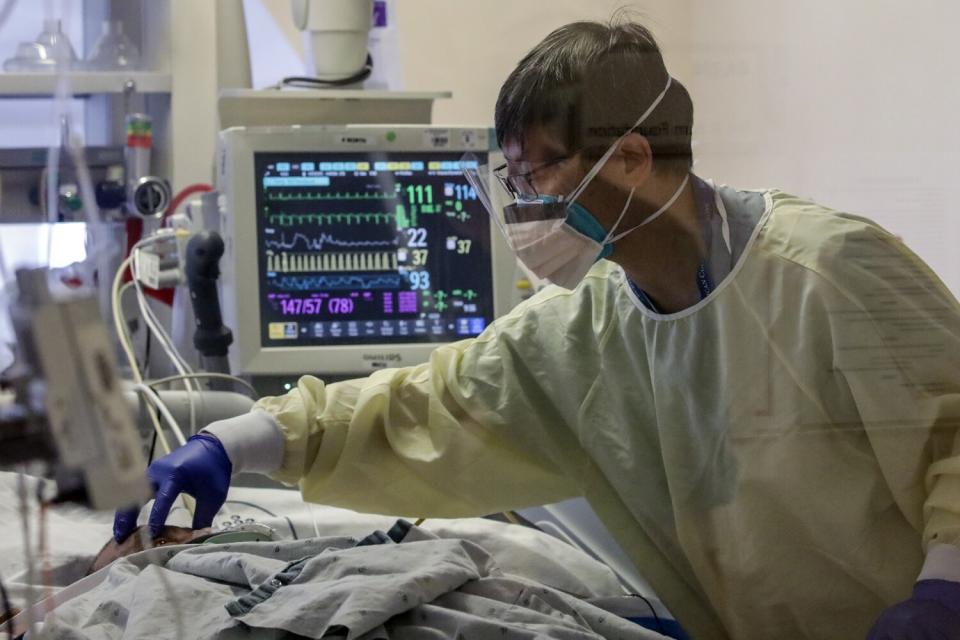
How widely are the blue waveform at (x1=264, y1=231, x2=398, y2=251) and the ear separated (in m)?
0.62

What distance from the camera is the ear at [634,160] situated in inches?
39.7

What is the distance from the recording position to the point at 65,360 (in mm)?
632

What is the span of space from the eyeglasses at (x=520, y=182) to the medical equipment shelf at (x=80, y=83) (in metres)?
0.40

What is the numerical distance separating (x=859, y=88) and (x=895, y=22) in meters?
0.09

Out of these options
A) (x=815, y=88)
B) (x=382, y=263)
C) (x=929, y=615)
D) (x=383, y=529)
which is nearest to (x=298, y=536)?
(x=383, y=529)

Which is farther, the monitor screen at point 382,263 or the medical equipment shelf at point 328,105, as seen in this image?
the medical equipment shelf at point 328,105

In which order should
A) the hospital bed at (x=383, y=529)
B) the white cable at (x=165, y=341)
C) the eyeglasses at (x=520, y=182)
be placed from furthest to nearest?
the white cable at (x=165, y=341) < the eyeglasses at (x=520, y=182) < the hospital bed at (x=383, y=529)

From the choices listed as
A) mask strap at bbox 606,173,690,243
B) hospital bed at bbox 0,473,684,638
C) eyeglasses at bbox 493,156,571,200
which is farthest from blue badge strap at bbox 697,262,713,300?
hospital bed at bbox 0,473,684,638

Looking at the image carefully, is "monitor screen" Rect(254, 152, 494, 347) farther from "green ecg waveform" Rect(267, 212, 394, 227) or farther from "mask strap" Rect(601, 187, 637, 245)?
"mask strap" Rect(601, 187, 637, 245)

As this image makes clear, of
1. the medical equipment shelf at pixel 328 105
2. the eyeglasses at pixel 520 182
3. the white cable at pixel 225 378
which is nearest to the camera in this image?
the eyeglasses at pixel 520 182

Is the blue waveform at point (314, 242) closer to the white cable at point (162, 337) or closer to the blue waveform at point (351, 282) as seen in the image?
the blue waveform at point (351, 282)

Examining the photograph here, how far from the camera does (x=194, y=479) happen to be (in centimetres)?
115

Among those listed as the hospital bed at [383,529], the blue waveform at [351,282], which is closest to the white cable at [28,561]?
the hospital bed at [383,529]

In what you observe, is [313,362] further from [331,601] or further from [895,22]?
[895,22]
